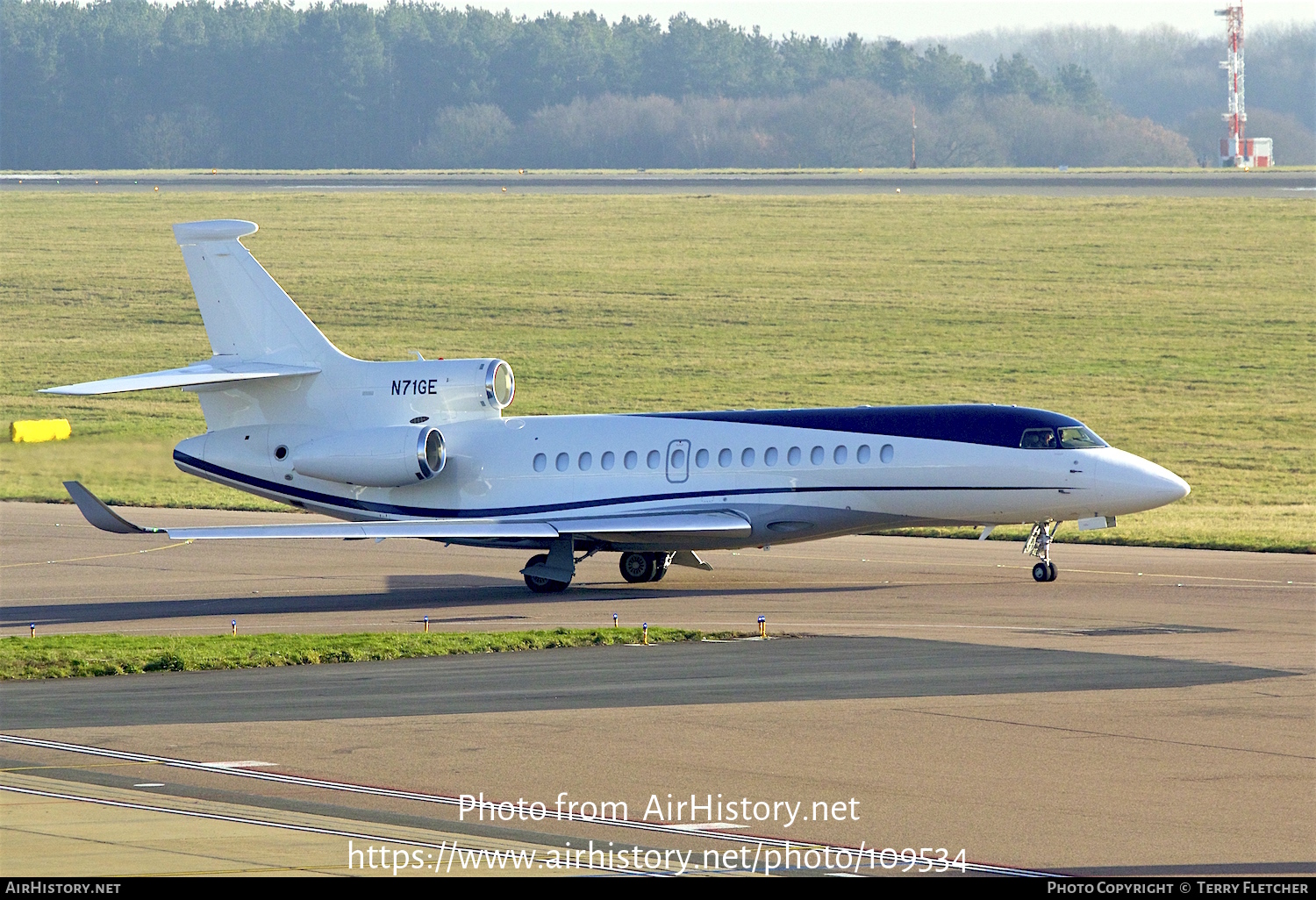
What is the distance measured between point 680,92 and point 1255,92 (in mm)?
75247

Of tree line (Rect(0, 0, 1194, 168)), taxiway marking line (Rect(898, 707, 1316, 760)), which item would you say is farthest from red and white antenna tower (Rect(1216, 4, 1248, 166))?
taxiway marking line (Rect(898, 707, 1316, 760))

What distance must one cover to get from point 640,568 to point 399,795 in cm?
1946

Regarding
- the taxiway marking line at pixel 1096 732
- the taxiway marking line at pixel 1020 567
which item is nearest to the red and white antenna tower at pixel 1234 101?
the taxiway marking line at pixel 1020 567

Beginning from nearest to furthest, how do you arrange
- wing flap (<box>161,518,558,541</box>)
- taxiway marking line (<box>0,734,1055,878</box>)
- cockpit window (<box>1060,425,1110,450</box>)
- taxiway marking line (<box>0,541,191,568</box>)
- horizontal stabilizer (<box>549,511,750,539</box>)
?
taxiway marking line (<box>0,734,1055,878</box>)
wing flap (<box>161,518,558,541</box>)
cockpit window (<box>1060,425,1110,450</box>)
horizontal stabilizer (<box>549,511,750,539</box>)
taxiway marking line (<box>0,541,191,568</box>)

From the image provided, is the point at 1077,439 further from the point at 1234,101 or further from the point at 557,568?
the point at 1234,101

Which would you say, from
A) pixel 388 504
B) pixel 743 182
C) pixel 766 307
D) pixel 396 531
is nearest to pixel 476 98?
pixel 743 182

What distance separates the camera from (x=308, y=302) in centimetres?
7669

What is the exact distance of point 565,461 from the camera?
Answer: 3412cm

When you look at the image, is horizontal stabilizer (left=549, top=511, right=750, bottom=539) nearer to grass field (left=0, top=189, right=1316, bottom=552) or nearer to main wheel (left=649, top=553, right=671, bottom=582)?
main wheel (left=649, top=553, right=671, bottom=582)

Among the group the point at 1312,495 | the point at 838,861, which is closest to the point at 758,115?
the point at 1312,495

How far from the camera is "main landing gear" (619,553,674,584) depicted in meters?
34.4

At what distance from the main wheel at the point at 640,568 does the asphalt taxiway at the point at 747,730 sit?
8.89 feet

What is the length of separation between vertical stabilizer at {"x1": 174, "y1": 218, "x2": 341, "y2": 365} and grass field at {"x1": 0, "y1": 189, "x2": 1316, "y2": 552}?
14083 mm

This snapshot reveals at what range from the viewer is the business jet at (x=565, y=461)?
31.8 m
